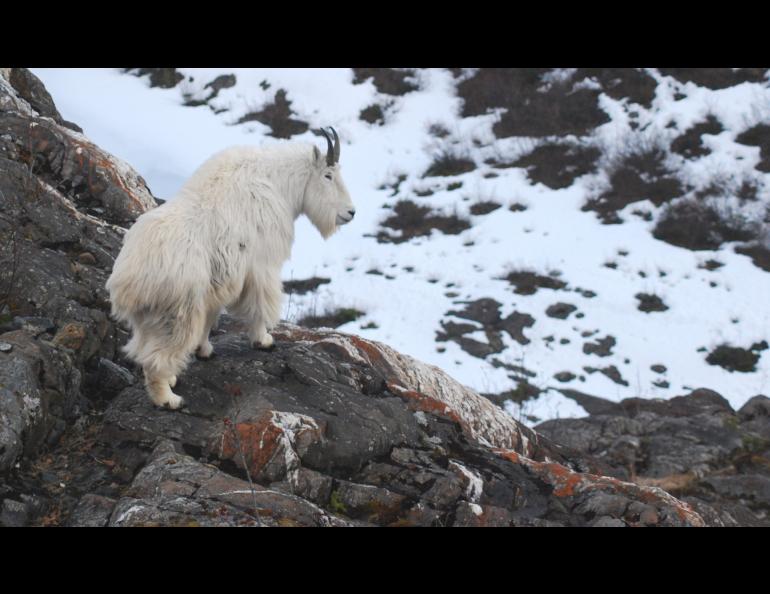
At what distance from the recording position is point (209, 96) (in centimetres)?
2105

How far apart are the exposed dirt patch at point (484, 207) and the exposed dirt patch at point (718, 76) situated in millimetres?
6283

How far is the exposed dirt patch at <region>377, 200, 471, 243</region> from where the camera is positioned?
16.5 metres

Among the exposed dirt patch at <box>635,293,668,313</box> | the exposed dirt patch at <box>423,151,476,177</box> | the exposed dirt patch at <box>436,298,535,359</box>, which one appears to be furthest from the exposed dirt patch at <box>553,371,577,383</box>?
the exposed dirt patch at <box>423,151,476,177</box>

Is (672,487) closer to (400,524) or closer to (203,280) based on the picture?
(400,524)

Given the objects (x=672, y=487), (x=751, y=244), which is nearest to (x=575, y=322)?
(x=751, y=244)

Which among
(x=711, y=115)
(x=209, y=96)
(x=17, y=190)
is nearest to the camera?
(x=17, y=190)

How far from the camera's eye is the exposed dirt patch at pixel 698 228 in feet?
50.2

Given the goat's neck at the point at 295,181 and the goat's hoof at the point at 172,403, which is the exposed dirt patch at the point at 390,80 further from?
the goat's hoof at the point at 172,403

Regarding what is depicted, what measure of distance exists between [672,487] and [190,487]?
5.46 meters

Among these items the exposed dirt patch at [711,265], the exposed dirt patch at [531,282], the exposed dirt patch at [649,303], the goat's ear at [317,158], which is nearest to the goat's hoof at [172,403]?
the goat's ear at [317,158]

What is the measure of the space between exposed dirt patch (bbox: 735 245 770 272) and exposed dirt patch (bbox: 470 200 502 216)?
15.7 feet

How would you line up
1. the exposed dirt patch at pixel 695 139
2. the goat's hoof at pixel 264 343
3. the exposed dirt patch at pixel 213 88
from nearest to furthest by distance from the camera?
the goat's hoof at pixel 264 343, the exposed dirt patch at pixel 695 139, the exposed dirt patch at pixel 213 88

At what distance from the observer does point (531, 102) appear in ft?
66.4

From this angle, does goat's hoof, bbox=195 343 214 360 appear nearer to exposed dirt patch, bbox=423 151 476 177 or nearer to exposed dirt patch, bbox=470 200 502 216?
exposed dirt patch, bbox=470 200 502 216
